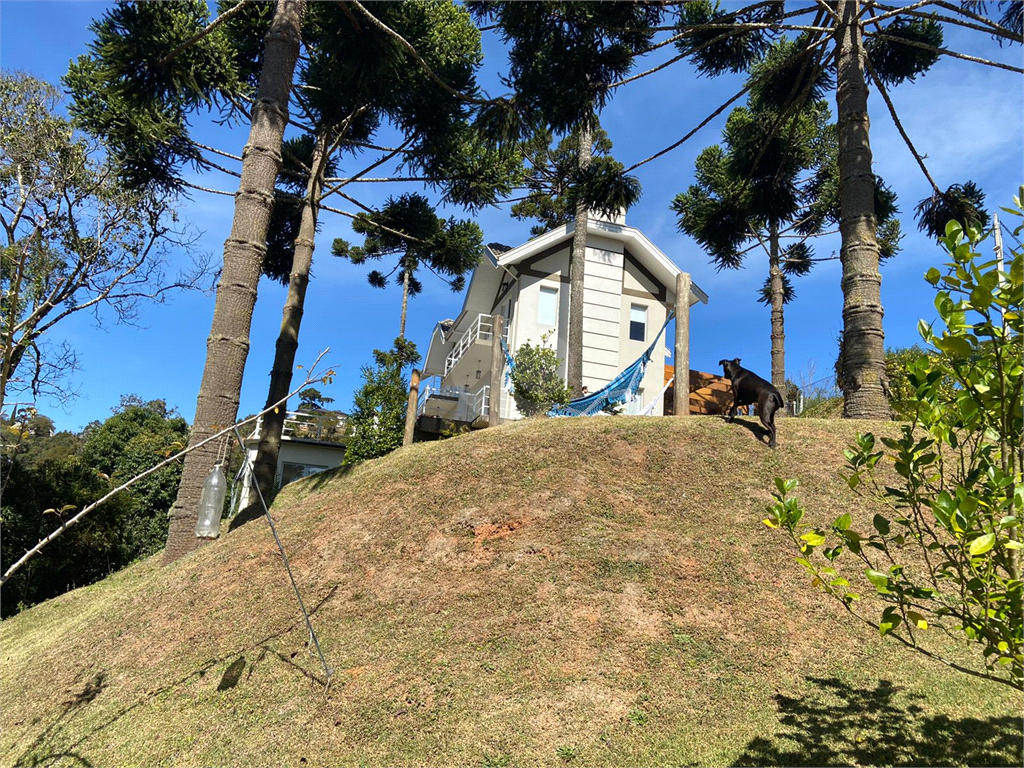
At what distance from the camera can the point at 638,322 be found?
25234 mm

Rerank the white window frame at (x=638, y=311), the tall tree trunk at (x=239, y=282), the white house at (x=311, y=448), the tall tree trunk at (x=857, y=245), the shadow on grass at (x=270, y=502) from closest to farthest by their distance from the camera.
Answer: the tall tree trunk at (x=239, y=282)
the tall tree trunk at (x=857, y=245)
the shadow on grass at (x=270, y=502)
the white window frame at (x=638, y=311)
the white house at (x=311, y=448)

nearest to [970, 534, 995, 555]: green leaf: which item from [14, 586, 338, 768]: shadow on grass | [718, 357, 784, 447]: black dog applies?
[14, 586, 338, 768]: shadow on grass

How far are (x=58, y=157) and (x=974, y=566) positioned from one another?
53.4ft

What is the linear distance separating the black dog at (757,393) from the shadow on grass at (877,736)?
5.16 meters

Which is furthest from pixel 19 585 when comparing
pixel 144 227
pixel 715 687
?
pixel 715 687

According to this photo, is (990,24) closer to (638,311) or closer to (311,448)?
(638,311)

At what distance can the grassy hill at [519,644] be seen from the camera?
5.20 metres

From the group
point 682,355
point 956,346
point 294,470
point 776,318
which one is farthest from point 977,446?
point 294,470

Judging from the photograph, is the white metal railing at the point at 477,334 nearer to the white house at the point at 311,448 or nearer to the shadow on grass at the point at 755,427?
the white house at the point at 311,448

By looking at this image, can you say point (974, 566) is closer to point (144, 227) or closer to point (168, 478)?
→ point (144, 227)

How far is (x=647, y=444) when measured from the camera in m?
10.4

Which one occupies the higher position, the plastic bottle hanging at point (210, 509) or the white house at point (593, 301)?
the white house at point (593, 301)

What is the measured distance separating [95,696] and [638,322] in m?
21.4

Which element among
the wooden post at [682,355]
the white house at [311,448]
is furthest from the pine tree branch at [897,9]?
the white house at [311,448]
